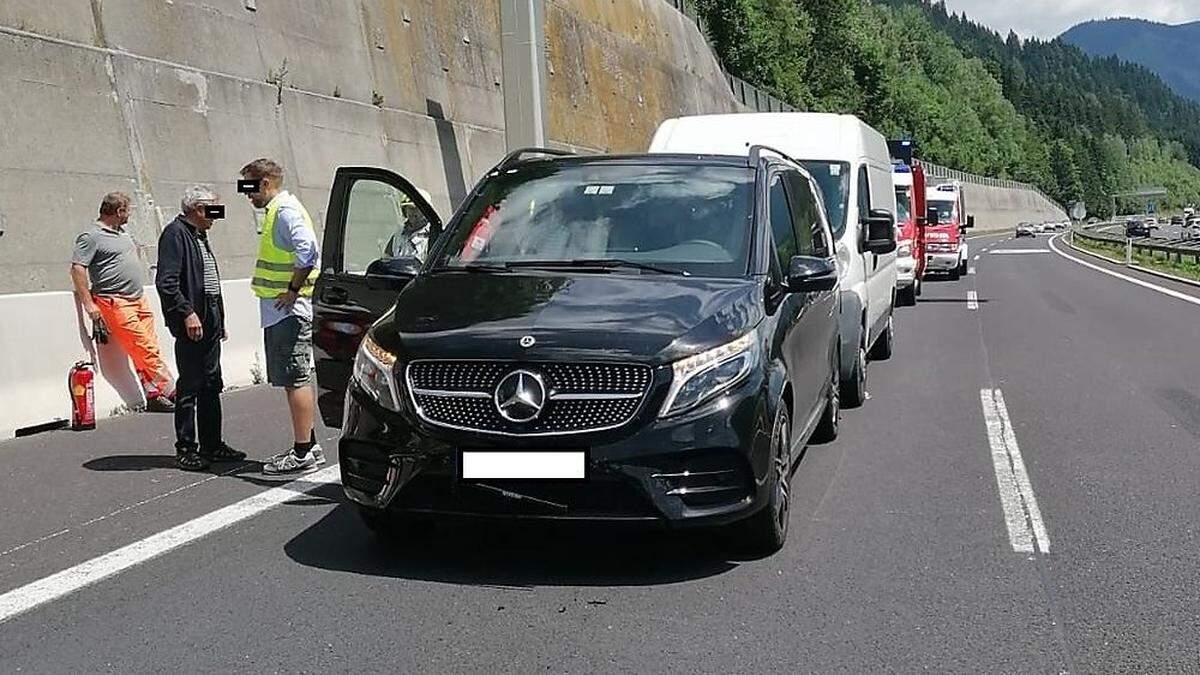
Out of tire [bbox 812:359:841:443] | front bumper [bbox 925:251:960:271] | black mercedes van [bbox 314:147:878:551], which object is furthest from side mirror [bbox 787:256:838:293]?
front bumper [bbox 925:251:960:271]

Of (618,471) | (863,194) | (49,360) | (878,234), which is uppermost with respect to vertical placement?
(863,194)

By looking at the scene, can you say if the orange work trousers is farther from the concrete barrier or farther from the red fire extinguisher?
the red fire extinguisher

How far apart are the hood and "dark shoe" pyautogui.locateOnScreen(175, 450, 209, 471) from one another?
2.73 meters

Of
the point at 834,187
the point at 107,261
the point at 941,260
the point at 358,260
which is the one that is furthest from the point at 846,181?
the point at 941,260

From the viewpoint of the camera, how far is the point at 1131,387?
1161 centimetres

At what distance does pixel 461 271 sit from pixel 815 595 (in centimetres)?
231

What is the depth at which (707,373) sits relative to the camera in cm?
534

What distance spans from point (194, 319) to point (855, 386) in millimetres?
5095

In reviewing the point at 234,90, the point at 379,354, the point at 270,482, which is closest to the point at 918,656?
the point at 379,354

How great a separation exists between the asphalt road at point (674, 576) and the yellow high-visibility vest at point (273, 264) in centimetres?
115

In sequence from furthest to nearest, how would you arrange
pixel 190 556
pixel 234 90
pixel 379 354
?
1. pixel 234 90
2. pixel 190 556
3. pixel 379 354

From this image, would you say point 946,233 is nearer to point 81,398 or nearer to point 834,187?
point 834,187

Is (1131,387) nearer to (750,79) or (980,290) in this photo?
(980,290)

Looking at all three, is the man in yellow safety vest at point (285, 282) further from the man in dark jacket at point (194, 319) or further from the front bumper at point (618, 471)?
the front bumper at point (618, 471)
